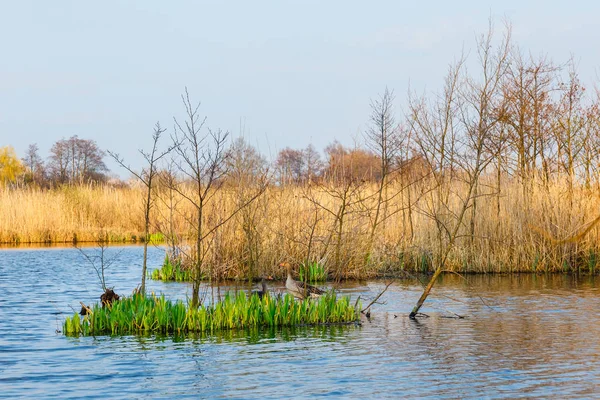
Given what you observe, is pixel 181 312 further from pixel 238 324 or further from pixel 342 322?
pixel 342 322

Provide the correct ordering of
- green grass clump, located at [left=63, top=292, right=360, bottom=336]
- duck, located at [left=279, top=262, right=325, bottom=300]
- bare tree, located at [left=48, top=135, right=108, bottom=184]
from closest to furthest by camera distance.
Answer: green grass clump, located at [left=63, top=292, right=360, bottom=336]
duck, located at [left=279, top=262, right=325, bottom=300]
bare tree, located at [left=48, top=135, right=108, bottom=184]

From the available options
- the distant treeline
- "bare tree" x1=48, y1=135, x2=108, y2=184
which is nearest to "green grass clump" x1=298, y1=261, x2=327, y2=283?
the distant treeline

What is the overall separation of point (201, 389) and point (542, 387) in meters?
3.16

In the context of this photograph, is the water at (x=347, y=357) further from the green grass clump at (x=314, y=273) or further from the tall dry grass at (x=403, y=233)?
the tall dry grass at (x=403, y=233)

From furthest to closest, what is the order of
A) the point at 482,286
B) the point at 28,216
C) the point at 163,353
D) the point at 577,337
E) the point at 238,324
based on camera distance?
the point at 28,216 < the point at 482,286 < the point at 238,324 < the point at 577,337 < the point at 163,353

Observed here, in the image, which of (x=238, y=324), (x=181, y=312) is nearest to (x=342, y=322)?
(x=238, y=324)

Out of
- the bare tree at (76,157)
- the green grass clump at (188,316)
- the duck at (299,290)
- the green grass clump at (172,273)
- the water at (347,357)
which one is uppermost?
the bare tree at (76,157)

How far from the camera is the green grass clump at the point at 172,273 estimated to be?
17984 millimetres

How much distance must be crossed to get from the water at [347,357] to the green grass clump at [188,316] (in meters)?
0.27

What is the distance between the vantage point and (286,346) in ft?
30.4

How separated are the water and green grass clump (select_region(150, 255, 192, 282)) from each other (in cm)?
451

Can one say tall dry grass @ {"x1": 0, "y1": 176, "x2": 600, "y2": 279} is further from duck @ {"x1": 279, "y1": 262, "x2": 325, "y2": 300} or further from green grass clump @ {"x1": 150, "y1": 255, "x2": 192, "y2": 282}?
duck @ {"x1": 279, "y1": 262, "x2": 325, "y2": 300}

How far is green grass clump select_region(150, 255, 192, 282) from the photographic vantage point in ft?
59.0

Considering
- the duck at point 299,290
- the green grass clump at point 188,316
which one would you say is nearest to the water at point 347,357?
the green grass clump at point 188,316
